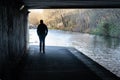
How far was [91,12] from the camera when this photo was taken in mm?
68938

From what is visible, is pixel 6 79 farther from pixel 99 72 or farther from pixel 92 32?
pixel 92 32

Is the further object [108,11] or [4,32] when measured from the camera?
[108,11]

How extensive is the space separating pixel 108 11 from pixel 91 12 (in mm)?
7385

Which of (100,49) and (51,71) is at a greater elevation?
(51,71)

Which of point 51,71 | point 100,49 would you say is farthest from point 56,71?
point 100,49

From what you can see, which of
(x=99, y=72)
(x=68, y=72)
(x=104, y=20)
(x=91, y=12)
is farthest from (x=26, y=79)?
(x=91, y=12)

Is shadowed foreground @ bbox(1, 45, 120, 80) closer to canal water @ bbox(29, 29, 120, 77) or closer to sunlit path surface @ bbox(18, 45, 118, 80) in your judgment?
sunlit path surface @ bbox(18, 45, 118, 80)

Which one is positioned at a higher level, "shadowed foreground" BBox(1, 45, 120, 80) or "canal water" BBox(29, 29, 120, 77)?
"shadowed foreground" BBox(1, 45, 120, 80)

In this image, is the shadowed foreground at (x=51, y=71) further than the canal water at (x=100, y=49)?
No

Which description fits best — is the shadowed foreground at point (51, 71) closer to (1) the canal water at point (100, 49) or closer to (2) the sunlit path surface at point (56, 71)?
(2) the sunlit path surface at point (56, 71)

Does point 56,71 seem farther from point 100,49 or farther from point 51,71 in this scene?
point 100,49

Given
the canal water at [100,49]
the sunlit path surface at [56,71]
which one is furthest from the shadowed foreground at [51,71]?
the canal water at [100,49]

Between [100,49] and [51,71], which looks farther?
[100,49]

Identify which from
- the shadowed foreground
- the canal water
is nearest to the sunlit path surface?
the shadowed foreground
